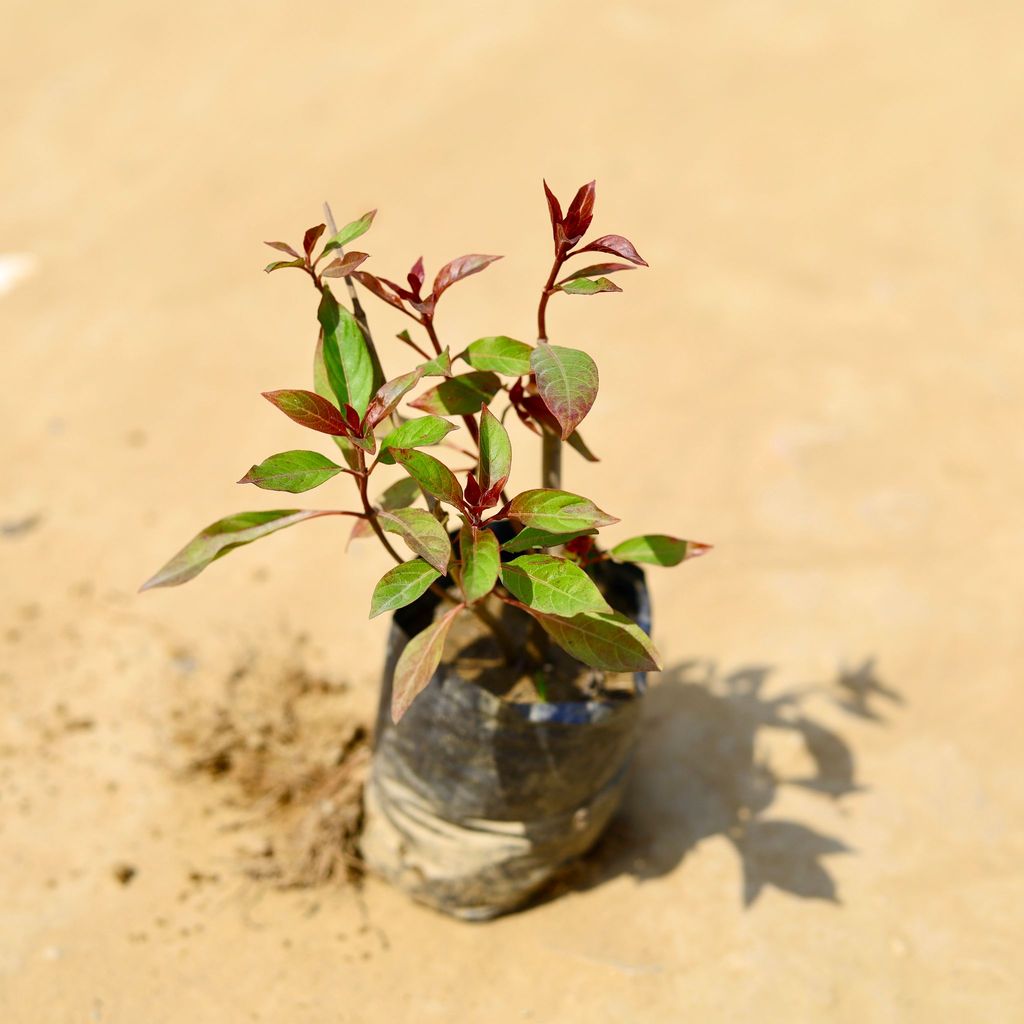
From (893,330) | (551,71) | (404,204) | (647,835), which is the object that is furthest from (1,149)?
(647,835)

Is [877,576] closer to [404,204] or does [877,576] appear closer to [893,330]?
[893,330]

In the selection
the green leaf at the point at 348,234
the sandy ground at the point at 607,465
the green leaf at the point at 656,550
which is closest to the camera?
the green leaf at the point at 348,234

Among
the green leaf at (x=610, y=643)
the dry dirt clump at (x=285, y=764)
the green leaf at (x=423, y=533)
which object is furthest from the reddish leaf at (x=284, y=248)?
the dry dirt clump at (x=285, y=764)

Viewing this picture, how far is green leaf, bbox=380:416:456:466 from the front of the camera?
137 centimetres

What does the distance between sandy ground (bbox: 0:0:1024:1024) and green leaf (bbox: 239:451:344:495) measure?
1.01m

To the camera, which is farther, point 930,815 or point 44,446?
point 44,446

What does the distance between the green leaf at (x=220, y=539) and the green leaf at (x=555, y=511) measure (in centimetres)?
26

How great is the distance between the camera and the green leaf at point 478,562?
51.1 inches

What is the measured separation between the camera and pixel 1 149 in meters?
4.27

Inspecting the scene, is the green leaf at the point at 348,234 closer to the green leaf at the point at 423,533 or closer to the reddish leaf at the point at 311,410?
the reddish leaf at the point at 311,410

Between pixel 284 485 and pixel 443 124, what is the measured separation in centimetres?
307

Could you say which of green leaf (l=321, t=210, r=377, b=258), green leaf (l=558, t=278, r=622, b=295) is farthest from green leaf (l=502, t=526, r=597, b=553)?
green leaf (l=321, t=210, r=377, b=258)

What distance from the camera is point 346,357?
1506 mm

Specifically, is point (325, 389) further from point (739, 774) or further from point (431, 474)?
point (739, 774)
